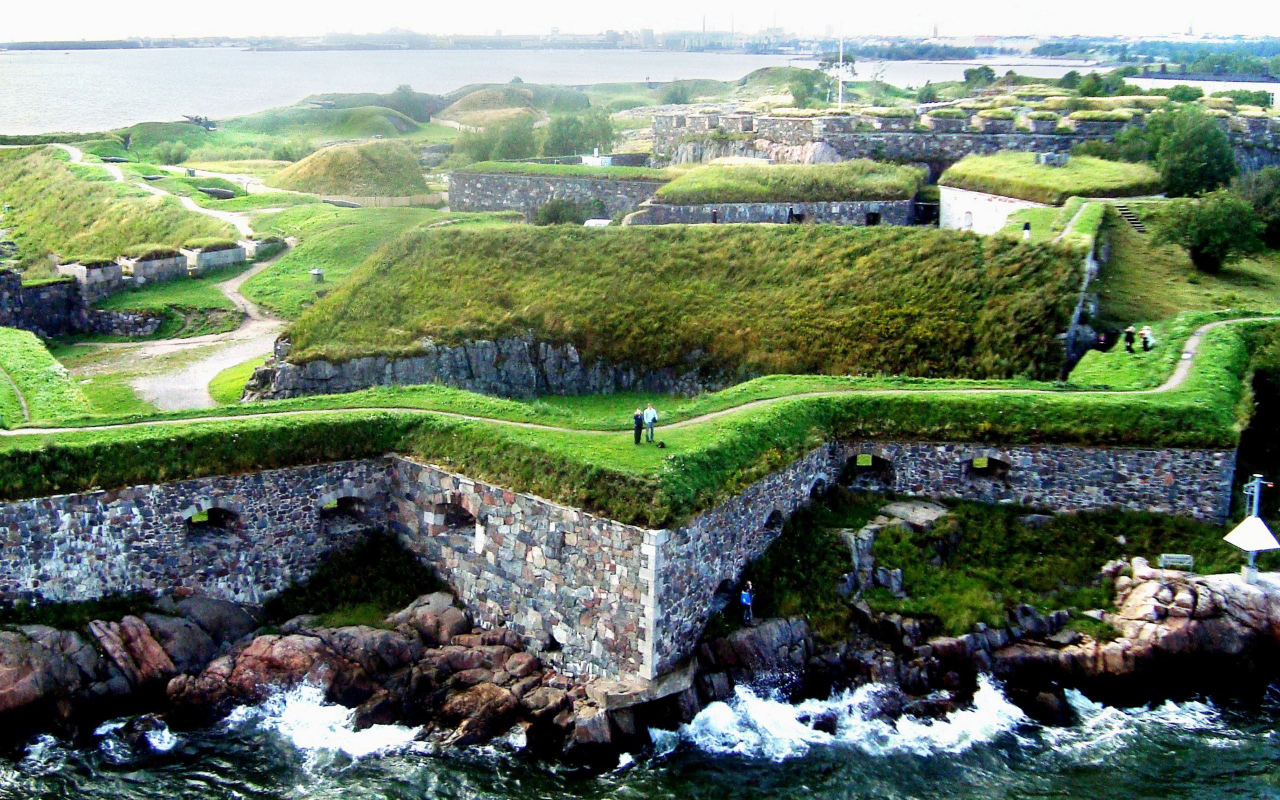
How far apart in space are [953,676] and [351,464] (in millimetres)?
13000

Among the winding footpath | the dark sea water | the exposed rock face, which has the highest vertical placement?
the winding footpath

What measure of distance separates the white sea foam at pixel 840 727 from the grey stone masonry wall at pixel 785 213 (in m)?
24.5

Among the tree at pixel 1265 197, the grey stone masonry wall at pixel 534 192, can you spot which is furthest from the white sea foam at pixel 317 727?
the tree at pixel 1265 197

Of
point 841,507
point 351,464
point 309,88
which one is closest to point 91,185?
point 351,464

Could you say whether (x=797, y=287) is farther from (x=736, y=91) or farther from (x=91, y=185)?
(x=736, y=91)

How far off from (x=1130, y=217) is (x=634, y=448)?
23.7 m

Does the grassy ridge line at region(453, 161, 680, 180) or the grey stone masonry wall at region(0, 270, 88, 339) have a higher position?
the grassy ridge line at region(453, 161, 680, 180)

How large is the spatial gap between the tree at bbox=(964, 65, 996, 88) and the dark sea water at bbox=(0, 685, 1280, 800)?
251 ft

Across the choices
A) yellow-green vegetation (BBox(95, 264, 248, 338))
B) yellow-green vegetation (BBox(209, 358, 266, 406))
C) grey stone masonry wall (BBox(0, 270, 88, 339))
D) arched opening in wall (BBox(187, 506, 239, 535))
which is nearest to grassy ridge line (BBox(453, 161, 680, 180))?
yellow-green vegetation (BBox(95, 264, 248, 338))

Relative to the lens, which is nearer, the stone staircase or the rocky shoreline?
the rocky shoreline

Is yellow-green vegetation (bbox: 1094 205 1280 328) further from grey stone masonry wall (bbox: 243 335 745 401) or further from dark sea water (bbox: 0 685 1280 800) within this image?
dark sea water (bbox: 0 685 1280 800)

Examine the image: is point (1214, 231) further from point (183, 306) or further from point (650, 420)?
point (183, 306)

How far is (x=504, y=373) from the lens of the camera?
37812 mm

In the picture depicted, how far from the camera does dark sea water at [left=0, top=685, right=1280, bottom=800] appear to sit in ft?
72.4
